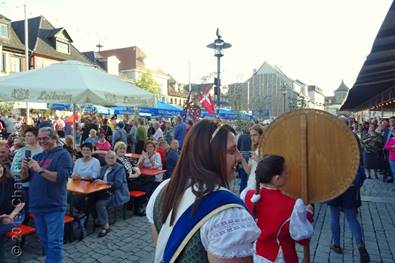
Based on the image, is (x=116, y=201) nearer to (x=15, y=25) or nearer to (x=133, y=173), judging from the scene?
(x=133, y=173)

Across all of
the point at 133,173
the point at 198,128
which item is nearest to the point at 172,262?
the point at 198,128

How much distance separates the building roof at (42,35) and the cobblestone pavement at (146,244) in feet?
113

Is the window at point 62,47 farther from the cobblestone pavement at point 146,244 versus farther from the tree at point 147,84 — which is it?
the cobblestone pavement at point 146,244

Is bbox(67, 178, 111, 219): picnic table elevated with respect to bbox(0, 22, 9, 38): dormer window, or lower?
lower

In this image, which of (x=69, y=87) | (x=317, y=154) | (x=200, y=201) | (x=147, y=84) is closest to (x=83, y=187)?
(x=69, y=87)

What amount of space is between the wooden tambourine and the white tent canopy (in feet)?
15.2

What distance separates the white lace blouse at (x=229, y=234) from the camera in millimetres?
1395

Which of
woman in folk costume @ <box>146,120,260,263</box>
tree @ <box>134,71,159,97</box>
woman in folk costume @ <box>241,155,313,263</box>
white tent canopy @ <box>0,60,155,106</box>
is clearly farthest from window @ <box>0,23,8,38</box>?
woman in folk costume @ <box>146,120,260,263</box>

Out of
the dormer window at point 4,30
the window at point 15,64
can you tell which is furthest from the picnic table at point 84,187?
the dormer window at point 4,30

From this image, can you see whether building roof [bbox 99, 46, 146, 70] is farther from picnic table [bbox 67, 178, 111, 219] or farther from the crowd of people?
the crowd of people

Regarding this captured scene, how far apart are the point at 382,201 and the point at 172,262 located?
8329 mm

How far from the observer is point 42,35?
38.4m

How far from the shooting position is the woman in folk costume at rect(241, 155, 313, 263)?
9.48 ft

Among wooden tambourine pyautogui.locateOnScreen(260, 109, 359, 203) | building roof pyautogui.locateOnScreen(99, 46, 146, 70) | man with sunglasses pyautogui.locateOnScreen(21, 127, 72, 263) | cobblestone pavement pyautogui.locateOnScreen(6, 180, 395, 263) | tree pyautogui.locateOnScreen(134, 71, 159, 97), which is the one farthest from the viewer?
building roof pyautogui.locateOnScreen(99, 46, 146, 70)
